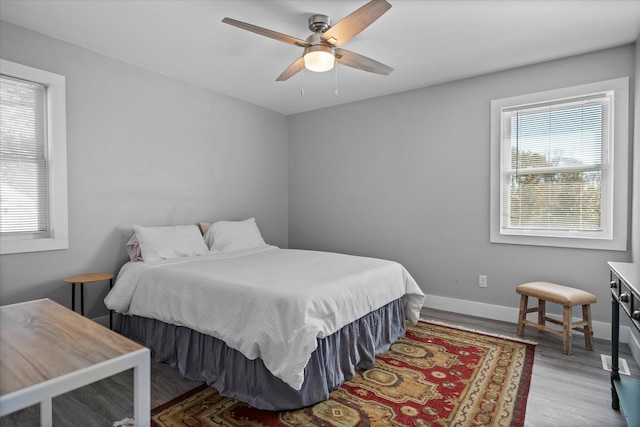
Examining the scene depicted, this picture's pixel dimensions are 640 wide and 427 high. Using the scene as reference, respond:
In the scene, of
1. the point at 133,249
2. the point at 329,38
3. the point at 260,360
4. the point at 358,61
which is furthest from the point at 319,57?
the point at 133,249

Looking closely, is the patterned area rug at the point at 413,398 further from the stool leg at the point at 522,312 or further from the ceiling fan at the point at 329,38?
the ceiling fan at the point at 329,38

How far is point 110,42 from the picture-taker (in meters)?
2.98

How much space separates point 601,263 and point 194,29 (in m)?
3.97

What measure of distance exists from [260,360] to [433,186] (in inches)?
110

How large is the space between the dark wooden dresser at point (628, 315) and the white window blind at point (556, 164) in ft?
4.36

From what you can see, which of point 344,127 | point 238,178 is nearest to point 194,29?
point 238,178

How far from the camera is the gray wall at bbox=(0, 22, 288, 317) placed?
2883 mm

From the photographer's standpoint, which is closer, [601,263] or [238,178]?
[601,263]

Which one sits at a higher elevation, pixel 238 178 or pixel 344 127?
pixel 344 127

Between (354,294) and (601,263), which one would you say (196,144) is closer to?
(354,294)

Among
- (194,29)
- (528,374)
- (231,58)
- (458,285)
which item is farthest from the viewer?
(458,285)

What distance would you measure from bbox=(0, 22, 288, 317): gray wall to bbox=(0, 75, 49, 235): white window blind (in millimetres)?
179

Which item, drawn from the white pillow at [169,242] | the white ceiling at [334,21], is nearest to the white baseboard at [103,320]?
the white pillow at [169,242]

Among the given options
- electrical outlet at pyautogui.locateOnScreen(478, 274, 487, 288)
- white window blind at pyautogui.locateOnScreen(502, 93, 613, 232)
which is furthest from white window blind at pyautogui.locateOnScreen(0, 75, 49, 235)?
white window blind at pyautogui.locateOnScreen(502, 93, 613, 232)
